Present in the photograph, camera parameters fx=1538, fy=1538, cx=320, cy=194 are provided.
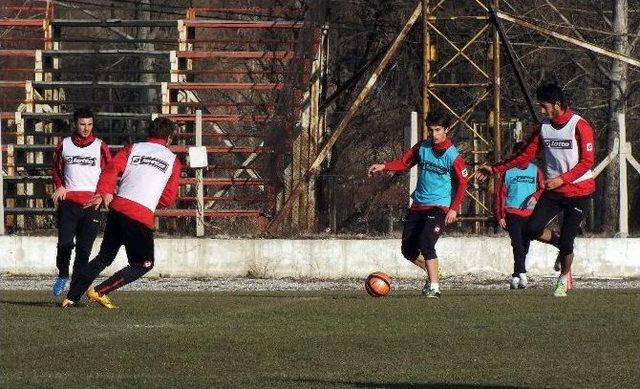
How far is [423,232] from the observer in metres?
14.9

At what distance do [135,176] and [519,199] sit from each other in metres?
6.37

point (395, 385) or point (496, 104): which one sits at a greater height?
point (496, 104)

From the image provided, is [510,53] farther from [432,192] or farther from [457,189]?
[457,189]

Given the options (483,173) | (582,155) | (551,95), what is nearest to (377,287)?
(483,173)

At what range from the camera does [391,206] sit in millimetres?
26531

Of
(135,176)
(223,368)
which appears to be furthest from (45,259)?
(223,368)

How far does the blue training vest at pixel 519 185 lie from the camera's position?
58.0 ft

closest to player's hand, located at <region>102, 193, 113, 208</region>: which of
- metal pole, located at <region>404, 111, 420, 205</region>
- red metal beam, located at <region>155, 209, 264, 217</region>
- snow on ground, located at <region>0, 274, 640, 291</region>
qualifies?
snow on ground, located at <region>0, 274, 640, 291</region>

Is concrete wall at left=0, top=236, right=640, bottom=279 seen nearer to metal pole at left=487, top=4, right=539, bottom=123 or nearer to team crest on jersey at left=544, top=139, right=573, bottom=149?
metal pole at left=487, top=4, right=539, bottom=123

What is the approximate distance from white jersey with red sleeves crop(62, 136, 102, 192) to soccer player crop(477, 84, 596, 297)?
11.8 ft

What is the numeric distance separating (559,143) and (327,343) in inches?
182

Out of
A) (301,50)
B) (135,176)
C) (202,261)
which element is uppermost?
(301,50)

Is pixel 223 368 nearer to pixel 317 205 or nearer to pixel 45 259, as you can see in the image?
pixel 45 259

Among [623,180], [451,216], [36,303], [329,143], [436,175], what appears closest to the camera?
[36,303]
